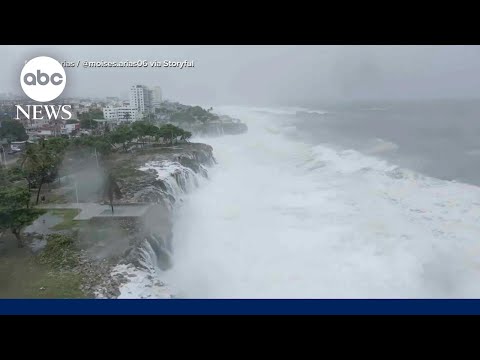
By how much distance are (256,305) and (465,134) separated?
8.63 feet

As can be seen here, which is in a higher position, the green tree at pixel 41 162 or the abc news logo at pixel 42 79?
the abc news logo at pixel 42 79

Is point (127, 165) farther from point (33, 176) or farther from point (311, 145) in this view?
point (311, 145)

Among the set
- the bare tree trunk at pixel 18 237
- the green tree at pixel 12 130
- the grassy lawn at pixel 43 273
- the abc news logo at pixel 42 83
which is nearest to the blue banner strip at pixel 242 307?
the grassy lawn at pixel 43 273

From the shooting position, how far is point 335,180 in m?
4.03

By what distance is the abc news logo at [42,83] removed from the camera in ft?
9.75

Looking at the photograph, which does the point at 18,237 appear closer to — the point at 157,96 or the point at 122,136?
the point at 122,136

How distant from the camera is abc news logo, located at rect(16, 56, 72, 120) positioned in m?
2.97

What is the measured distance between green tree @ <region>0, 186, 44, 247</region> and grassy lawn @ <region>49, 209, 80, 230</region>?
0.20 m

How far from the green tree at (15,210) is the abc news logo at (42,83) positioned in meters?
0.69

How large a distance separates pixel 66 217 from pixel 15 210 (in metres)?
0.45

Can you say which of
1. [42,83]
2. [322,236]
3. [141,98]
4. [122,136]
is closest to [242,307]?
[322,236]

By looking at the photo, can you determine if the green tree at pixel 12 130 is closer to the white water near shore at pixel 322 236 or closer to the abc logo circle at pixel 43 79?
the abc logo circle at pixel 43 79

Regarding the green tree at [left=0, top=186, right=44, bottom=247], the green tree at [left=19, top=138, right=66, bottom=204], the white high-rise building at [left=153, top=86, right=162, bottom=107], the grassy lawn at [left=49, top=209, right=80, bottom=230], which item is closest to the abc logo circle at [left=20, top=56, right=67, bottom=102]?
the green tree at [left=19, top=138, right=66, bottom=204]
